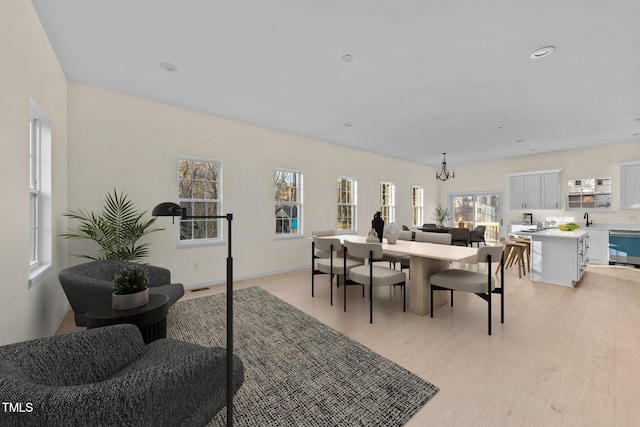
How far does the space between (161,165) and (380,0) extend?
11.9 feet

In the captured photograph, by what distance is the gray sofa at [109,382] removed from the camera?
0.84m

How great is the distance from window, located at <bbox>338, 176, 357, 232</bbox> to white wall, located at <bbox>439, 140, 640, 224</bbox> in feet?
14.3

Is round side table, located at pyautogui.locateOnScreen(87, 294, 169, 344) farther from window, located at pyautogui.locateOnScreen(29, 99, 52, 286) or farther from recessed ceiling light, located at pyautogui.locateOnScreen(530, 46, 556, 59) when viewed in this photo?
recessed ceiling light, located at pyautogui.locateOnScreen(530, 46, 556, 59)

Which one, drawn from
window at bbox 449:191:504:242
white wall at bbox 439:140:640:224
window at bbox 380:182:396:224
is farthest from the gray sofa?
white wall at bbox 439:140:640:224

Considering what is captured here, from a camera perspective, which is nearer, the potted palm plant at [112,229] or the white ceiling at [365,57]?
the white ceiling at [365,57]

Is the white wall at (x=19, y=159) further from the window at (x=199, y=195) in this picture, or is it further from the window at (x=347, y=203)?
the window at (x=347, y=203)

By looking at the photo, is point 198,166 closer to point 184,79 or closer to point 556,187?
point 184,79

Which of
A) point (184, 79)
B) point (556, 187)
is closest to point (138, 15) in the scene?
point (184, 79)

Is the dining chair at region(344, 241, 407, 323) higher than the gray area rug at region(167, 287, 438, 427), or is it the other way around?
the dining chair at region(344, 241, 407, 323)

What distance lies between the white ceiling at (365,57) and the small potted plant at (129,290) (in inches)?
84.8

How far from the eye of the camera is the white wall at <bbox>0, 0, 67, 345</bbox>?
1782mm

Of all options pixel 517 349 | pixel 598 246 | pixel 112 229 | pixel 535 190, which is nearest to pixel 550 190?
pixel 535 190

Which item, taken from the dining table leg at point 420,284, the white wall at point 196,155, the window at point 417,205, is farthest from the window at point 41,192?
the window at point 417,205

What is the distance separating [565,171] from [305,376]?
28.3ft
